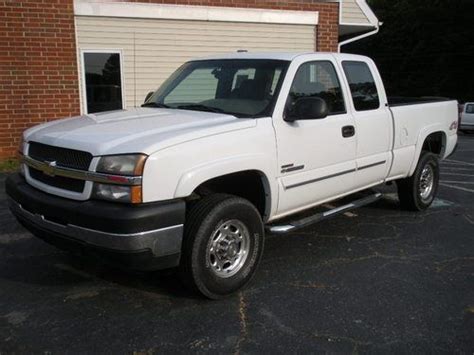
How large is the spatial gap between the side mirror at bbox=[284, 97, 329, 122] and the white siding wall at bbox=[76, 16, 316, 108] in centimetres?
647

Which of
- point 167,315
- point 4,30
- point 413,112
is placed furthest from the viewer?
point 4,30

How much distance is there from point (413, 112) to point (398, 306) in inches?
111

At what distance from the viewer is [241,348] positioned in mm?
3326

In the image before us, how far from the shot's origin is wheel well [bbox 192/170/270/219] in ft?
13.8

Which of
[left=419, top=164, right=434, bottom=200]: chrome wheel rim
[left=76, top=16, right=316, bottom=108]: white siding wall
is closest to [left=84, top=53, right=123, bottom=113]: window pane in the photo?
[left=76, top=16, right=316, bottom=108]: white siding wall

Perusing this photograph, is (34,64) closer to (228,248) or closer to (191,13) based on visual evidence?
(191,13)

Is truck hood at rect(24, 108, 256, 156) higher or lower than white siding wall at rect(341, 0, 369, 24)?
lower

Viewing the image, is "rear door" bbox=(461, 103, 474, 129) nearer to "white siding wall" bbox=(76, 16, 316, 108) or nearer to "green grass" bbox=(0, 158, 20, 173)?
"white siding wall" bbox=(76, 16, 316, 108)

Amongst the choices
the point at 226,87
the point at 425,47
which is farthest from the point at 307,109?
the point at 425,47

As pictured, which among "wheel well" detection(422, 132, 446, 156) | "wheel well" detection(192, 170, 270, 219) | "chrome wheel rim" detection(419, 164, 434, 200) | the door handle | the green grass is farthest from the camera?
the green grass

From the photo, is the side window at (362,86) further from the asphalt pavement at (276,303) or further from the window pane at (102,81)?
the window pane at (102,81)

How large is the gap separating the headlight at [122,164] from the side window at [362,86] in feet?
8.54

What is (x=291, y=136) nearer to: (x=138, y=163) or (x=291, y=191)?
(x=291, y=191)

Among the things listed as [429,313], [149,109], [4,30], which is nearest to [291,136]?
[149,109]
